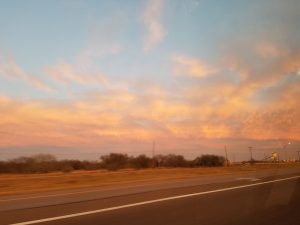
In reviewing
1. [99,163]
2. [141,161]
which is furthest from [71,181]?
[141,161]

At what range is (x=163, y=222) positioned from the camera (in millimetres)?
10734

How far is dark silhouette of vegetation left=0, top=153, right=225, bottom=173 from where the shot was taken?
203ft

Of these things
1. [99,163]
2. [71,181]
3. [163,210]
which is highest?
[99,163]

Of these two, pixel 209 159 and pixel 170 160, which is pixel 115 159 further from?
pixel 209 159

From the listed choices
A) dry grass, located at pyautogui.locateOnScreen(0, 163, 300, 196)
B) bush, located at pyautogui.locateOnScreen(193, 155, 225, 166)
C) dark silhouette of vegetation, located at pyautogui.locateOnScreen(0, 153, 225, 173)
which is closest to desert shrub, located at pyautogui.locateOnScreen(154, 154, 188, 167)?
dark silhouette of vegetation, located at pyautogui.locateOnScreen(0, 153, 225, 173)

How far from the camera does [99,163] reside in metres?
82.5

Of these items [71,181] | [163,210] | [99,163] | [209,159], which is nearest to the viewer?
[163,210]

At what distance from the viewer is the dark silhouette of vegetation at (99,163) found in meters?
62.0

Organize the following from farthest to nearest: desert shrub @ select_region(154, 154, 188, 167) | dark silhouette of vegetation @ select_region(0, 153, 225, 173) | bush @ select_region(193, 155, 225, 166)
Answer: bush @ select_region(193, 155, 225, 166) < desert shrub @ select_region(154, 154, 188, 167) < dark silhouette of vegetation @ select_region(0, 153, 225, 173)

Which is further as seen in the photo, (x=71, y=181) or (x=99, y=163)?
(x=99, y=163)

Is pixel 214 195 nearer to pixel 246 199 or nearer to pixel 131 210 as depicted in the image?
pixel 246 199

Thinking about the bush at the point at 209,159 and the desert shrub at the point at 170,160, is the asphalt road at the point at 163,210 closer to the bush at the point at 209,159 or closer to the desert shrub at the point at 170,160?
the desert shrub at the point at 170,160

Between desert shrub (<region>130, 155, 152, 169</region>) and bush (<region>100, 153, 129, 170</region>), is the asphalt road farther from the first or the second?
desert shrub (<region>130, 155, 152, 169</region>)

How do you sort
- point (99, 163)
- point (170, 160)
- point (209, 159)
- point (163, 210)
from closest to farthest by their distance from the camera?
point (163, 210) → point (99, 163) → point (170, 160) → point (209, 159)
